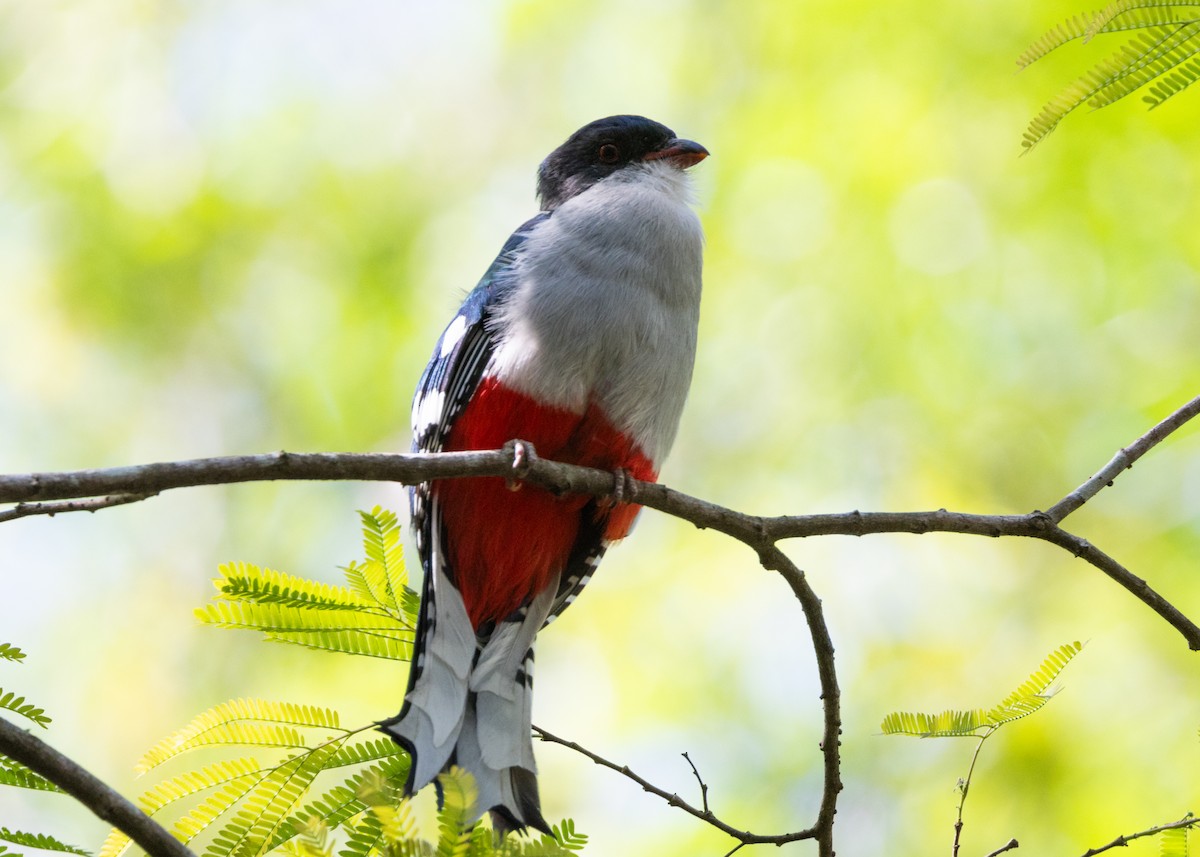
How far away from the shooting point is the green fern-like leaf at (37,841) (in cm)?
244

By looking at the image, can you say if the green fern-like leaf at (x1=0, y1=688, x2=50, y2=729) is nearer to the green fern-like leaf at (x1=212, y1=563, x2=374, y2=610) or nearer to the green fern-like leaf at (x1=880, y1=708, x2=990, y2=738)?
the green fern-like leaf at (x1=212, y1=563, x2=374, y2=610)

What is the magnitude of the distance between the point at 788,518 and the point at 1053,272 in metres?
4.98

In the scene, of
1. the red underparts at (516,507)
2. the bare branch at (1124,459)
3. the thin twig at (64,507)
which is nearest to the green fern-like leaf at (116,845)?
the thin twig at (64,507)

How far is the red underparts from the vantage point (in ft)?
12.7

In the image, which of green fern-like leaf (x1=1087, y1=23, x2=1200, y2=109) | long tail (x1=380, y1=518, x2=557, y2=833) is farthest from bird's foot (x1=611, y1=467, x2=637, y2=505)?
green fern-like leaf (x1=1087, y1=23, x2=1200, y2=109)

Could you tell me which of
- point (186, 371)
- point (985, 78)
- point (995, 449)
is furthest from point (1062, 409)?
point (186, 371)

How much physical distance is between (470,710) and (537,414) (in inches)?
38.1

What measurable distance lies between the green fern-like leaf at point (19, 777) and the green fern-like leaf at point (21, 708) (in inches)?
4.1

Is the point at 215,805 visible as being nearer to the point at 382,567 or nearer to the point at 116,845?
the point at 116,845

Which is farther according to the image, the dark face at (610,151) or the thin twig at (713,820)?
the dark face at (610,151)

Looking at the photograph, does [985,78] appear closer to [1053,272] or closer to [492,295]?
[1053,272]

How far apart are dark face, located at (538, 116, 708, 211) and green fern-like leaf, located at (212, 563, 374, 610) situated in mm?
2323

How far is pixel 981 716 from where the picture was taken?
121 inches

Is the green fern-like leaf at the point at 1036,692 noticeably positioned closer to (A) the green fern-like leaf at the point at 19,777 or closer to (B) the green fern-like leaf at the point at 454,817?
(B) the green fern-like leaf at the point at 454,817
